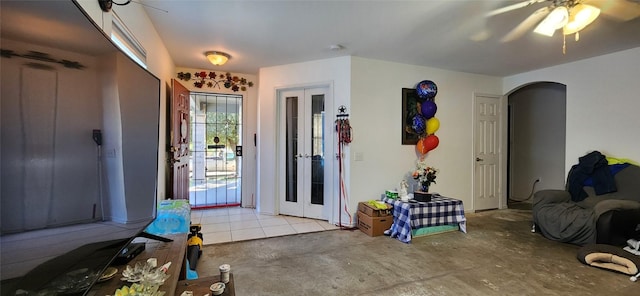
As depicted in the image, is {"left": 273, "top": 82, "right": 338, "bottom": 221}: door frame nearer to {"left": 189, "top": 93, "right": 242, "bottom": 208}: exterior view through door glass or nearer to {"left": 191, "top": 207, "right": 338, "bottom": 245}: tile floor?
{"left": 191, "top": 207, "right": 338, "bottom": 245}: tile floor

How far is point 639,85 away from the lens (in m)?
3.21

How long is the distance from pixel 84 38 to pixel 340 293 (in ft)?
6.93

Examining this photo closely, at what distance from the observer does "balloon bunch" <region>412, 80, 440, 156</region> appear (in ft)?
12.6

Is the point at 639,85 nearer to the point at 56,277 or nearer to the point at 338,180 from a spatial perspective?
the point at 338,180

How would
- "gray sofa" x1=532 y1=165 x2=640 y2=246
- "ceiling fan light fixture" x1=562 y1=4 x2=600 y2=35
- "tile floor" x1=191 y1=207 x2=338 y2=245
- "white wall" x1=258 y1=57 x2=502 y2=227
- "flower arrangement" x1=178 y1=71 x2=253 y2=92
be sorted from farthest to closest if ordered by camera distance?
"flower arrangement" x1=178 y1=71 x2=253 y2=92, "white wall" x1=258 y1=57 x2=502 y2=227, "tile floor" x1=191 y1=207 x2=338 y2=245, "gray sofa" x1=532 y1=165 x2=640 y2=246, "ceiling fan light fixture" x1=562 y1=4 x2=600 y2=35

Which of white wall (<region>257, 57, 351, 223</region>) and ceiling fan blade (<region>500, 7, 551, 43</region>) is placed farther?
white wall (<region>257, 57, 351, 223</region>)

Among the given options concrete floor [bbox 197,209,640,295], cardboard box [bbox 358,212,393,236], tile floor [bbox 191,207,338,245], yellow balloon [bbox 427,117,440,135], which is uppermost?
yellow balloon [bbox 427,117,440,135]

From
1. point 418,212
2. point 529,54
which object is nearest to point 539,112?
point 529,54

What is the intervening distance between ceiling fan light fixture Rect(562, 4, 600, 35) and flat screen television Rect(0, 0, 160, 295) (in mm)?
2985

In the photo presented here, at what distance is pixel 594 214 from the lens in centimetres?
283

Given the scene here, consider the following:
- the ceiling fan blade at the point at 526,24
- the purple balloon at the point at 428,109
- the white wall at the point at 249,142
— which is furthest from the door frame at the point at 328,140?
the ceiling fan blade at the point at 526,24

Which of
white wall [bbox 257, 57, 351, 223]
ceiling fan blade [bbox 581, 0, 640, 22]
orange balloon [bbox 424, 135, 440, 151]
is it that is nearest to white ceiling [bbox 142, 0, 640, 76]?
ceiling fan blade [bbox 581, 0, 640, 22]

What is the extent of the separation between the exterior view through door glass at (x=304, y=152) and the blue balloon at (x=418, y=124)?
1342mm

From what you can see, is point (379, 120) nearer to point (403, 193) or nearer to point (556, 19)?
point (403, 193)
